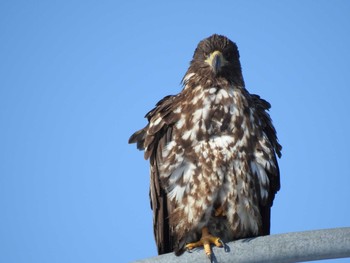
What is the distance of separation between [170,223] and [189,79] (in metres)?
1.73

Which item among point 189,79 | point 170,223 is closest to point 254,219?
point 170,223

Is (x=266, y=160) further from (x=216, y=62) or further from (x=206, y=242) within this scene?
(x=216, y=62)

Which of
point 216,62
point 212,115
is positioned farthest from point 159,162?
point 216,62

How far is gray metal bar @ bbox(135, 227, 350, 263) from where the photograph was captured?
443 cm

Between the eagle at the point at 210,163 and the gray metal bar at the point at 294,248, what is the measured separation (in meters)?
1.32

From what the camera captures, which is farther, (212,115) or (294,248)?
(212,115)

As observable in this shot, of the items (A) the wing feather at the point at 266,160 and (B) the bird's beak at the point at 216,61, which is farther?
(B) the bird's beak at the point at 216,61

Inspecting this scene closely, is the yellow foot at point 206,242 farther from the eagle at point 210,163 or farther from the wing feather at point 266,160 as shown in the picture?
the wing feather at point 266,160

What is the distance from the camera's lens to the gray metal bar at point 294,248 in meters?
4.43

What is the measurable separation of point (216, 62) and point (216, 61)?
0.02 metres

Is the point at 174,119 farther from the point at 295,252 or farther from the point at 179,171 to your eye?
the point at 295,252

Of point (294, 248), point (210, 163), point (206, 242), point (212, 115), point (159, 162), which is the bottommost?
point (294, 248)

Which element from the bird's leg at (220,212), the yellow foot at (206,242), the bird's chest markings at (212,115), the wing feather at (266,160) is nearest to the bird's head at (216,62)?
the bird's chest markings at (212,115)

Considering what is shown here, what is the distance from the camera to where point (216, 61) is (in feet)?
23.6
